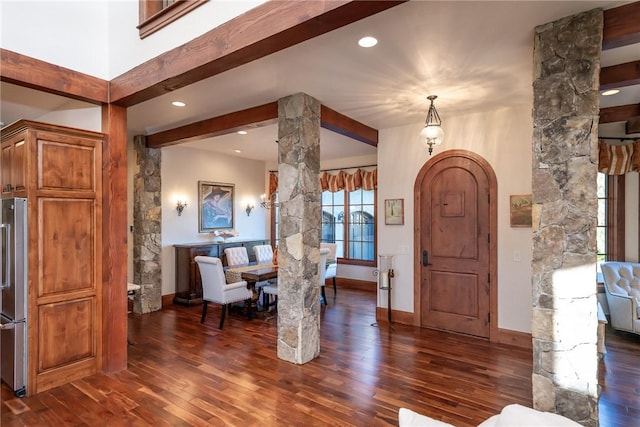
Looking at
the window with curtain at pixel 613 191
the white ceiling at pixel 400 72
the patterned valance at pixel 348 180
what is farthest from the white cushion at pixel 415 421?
the patterned valance at pixel 348 180

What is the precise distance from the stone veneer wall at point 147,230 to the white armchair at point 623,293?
254 inches

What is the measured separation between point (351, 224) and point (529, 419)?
669 cm

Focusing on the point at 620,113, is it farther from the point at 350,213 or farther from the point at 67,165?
the point at 67,165

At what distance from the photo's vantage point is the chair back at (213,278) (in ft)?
15.4

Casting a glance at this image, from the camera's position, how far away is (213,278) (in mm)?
4812

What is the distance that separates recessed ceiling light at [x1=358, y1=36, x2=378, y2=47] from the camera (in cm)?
254

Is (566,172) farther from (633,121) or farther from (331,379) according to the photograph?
(633,121)

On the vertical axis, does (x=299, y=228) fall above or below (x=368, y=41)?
below

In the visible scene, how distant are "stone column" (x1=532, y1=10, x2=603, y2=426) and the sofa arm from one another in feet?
8.86

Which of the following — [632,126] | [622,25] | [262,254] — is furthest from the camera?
[262,254]

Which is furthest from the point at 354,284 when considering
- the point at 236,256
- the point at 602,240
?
the point at 602,240

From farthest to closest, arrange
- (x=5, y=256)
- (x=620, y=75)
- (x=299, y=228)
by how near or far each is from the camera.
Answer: (x=299, y=228)
(x=5, y=256)
(x=620, y=75)

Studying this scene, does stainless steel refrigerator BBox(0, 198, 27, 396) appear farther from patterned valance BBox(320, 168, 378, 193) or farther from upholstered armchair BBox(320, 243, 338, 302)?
patterned valance BBox(320, 168, 378, 193)

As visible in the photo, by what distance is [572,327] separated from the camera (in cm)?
220
